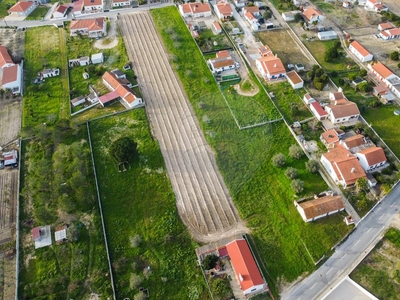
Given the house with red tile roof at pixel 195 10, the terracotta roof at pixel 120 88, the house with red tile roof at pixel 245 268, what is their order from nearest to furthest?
the house with red tile roof at pixel 245 268
the terracotta roof at pixel 120 88
the house with red tile roof at pixel 195 10

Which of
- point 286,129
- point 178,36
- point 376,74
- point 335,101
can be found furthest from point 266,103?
point 178,36

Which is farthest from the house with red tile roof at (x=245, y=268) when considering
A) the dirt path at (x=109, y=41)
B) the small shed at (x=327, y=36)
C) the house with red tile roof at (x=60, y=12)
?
the house with red tile roof at (x=60, y=12)

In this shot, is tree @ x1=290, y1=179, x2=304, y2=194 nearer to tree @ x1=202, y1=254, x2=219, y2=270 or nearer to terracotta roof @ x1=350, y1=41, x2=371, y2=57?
tree @ x1=202, y1=254, x2=219, y2=270

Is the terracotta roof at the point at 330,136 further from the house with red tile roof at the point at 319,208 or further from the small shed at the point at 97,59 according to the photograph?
the small shed at the point at 97,59

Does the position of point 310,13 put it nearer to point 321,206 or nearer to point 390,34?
point 390,34

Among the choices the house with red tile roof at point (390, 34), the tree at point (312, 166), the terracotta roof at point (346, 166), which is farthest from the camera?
the house with red tile roof at point (390, 34)

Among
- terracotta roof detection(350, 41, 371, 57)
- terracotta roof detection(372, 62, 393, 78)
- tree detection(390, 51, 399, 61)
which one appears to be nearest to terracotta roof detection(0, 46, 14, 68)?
terracotta roof detection(350, 41, 371, 57)
